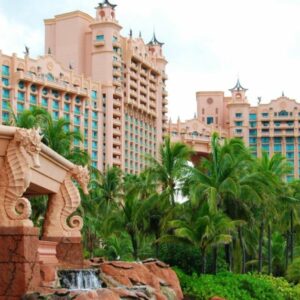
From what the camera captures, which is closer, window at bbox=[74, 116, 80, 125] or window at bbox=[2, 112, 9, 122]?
window at bbox=[2, 112, 9, 122]

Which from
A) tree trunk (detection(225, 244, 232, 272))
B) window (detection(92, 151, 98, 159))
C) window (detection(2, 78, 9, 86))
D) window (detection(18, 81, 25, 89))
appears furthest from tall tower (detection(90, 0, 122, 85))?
tree trunk (detection(225, 244, 232, 272))

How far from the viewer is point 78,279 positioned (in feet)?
62.4

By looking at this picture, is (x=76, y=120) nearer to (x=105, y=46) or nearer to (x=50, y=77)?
(x=50, y=77)

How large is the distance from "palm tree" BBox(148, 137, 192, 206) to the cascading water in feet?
42.5

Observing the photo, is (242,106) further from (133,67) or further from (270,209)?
(270,209)

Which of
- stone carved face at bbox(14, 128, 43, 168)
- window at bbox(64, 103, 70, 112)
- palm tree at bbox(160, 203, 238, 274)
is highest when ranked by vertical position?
window at bbox(64, 103, 70, 112)

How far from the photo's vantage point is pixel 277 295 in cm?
2814

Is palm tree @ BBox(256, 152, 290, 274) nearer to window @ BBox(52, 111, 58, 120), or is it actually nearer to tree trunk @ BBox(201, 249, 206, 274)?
tree trunk @ BBox(201, 249, 206, 274)

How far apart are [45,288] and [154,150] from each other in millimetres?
71844

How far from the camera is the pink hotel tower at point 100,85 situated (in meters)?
71.2

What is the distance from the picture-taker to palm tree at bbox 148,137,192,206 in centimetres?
3266

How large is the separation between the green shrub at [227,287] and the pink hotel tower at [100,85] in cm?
4388

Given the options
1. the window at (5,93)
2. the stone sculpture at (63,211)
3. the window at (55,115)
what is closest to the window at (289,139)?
the window at (55,115)

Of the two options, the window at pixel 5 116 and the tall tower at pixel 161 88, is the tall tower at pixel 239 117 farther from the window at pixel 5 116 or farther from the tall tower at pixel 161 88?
the window at pixel 5 116
